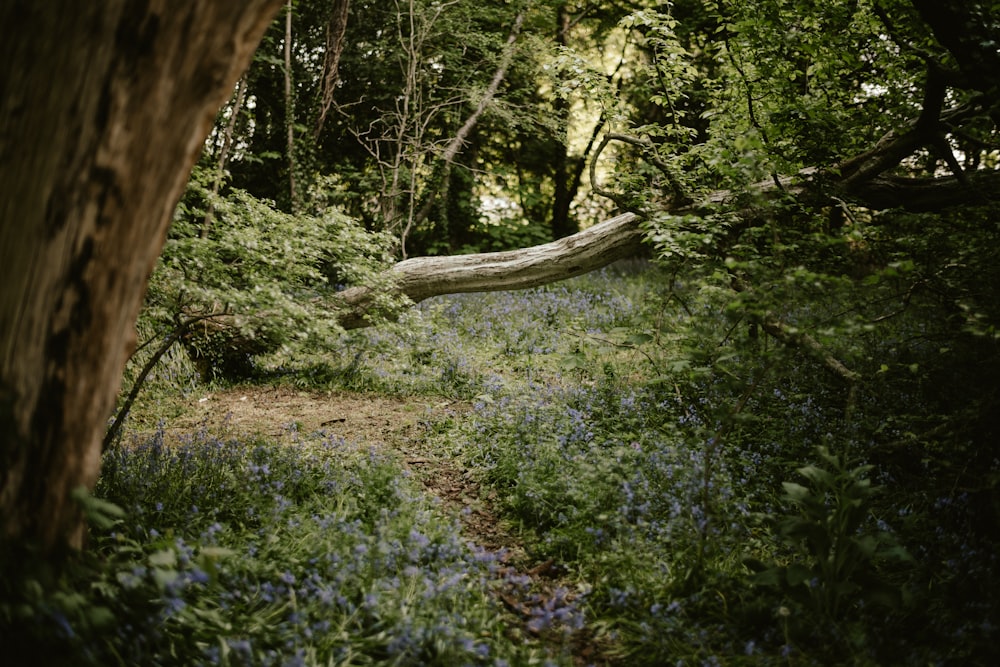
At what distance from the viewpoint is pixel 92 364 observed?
2.17m

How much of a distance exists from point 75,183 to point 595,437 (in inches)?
154

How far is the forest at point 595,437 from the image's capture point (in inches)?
99.5

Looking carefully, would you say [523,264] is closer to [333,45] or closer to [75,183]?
[333,45]

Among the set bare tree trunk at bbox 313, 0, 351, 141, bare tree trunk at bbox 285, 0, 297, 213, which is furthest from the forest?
bare tree trunk at bbox 313, 0, 351, 141

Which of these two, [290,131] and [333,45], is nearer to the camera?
[333,45]

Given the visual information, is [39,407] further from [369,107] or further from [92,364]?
[369,107]

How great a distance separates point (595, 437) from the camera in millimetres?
4781

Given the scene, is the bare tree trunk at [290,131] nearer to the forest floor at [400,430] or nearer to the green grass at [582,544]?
the forest floor at [400,430]

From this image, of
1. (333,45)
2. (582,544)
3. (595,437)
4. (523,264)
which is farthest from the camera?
(333,45)

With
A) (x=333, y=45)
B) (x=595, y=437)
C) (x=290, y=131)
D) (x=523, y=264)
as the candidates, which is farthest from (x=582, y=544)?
(x=333, y=45)

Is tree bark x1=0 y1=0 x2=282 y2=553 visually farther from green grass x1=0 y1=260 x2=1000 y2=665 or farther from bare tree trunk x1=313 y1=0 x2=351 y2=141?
bare tree trunk x1=313 y1=0 x2=351 y2=141

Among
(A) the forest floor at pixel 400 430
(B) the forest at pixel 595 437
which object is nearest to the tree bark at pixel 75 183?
(B) the forest at pixel 595 437

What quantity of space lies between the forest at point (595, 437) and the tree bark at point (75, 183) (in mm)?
27

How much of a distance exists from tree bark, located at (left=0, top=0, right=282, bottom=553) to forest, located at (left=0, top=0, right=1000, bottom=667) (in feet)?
0.09
